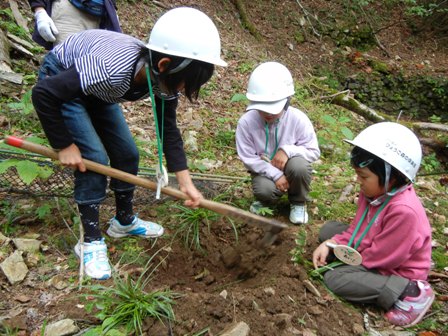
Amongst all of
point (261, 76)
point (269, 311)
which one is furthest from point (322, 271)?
point (261, 76)

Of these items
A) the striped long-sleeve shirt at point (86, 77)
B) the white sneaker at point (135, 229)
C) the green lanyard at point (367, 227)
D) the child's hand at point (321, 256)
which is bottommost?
the white sneaker at point (135, 229)

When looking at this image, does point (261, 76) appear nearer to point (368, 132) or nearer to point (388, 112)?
point (368, 132)

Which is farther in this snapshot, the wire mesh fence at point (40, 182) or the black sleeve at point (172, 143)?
the wire mesh fence at point (40, 182)

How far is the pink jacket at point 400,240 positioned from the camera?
7.50 feet

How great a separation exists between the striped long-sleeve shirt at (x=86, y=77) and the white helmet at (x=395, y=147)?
1.39 meters

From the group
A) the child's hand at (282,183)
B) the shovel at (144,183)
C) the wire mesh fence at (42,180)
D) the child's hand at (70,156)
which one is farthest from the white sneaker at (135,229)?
the child's hand at (282,183)

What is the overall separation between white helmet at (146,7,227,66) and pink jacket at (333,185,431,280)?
4.55 ft

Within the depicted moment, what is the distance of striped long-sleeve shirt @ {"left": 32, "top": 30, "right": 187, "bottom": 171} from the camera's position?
203 centimetres

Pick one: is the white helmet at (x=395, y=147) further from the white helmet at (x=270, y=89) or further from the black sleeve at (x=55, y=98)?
the black sleeve at (x=55, y=98)

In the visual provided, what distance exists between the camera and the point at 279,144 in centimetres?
333

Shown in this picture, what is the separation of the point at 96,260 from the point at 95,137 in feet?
2.62

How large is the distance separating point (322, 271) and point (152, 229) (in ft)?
4.24

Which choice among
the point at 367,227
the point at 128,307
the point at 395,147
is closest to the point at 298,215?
the point at 367,227

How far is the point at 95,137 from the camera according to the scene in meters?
2.37
